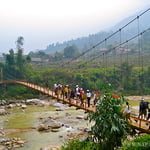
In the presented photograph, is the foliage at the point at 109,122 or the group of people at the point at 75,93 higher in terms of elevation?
the group of people at the point at 75,93

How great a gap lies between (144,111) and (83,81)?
2345 cm

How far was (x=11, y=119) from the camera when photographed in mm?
18484

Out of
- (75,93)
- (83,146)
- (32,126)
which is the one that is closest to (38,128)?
(32,126)

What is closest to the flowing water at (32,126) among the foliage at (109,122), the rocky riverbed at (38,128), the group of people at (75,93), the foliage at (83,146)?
the rocky riverbed at (38,128)

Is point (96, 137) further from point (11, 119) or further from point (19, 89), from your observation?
point (19, 89)

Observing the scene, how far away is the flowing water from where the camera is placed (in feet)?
41.1

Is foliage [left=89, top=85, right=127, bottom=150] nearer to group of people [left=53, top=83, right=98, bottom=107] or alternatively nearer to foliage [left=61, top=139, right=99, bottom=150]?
foliage [left=61, top=139, right=99, bottom=150]

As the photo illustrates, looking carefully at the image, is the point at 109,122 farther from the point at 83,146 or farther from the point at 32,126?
the point at 32,126

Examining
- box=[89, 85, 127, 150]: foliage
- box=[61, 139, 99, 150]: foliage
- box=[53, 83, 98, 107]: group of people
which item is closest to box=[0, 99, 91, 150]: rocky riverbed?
box=[53, 83, 98, 107]: group of people

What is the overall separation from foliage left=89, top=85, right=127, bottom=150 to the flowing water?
4851mm

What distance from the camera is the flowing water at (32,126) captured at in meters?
12.5

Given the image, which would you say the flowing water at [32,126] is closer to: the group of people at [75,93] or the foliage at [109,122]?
the group of people at [75,93]

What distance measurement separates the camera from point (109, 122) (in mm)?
7184

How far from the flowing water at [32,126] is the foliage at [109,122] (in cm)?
485
